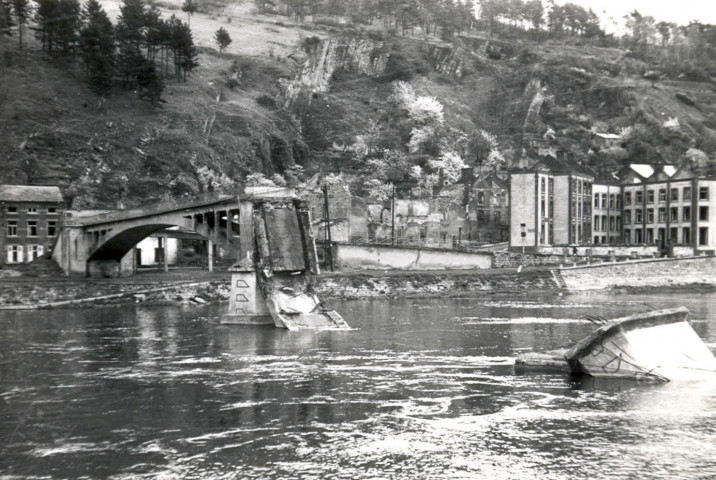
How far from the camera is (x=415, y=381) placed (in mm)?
24594

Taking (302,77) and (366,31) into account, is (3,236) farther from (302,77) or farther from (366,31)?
(366,31)

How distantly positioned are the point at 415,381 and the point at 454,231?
77164 mm

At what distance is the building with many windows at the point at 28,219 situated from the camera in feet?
270

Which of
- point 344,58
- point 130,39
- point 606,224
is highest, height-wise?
point 344,58

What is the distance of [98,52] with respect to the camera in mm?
118562

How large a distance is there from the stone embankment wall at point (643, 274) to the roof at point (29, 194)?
5750 centimetres

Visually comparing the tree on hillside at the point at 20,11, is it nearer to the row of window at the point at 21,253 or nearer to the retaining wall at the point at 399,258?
the row of window at the point at 21,253

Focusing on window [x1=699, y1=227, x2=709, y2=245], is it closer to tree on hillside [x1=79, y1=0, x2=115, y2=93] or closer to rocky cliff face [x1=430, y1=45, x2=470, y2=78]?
tree on hillside [x1=79, y1=0, x2=115, y2=93]

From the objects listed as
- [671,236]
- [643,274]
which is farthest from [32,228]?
[671,236]

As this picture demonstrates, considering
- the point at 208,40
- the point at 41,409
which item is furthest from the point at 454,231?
the point at 208,40

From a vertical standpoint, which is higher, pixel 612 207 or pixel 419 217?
pixel 612 207

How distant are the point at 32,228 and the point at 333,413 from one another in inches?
2901

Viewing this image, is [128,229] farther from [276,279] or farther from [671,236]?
[671,236]

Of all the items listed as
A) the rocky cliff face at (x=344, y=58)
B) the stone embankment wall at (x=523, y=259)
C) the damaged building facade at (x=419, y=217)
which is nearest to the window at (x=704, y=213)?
the stone embankment wall at (x=523, y=259)
